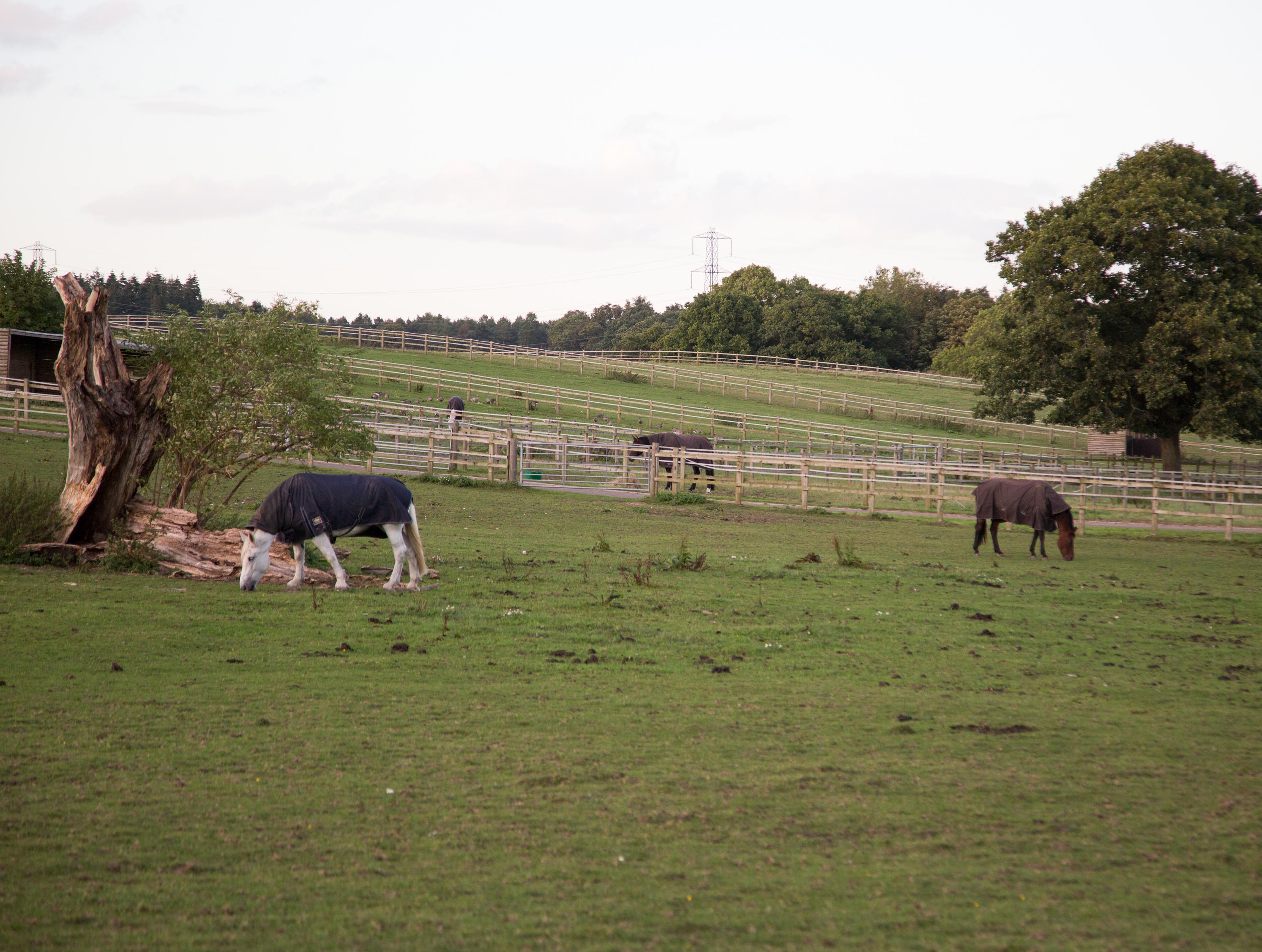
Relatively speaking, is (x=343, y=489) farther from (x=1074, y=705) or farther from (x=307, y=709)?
(x=1074, y=705)

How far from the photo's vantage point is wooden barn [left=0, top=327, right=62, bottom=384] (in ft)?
104

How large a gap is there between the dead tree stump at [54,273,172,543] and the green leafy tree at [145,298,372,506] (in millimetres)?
356

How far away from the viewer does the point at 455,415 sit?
28500 millimetres

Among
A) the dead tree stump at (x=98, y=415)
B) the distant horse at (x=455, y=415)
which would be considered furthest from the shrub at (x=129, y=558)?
the distant horse at (x=455, y=415)

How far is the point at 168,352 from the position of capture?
1200 centimetres

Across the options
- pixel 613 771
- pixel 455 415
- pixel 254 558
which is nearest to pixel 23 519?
pixel 254 558

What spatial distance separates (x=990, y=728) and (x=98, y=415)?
9.72 m

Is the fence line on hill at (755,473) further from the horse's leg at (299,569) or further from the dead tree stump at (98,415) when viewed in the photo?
the horse's leg at (299,569)

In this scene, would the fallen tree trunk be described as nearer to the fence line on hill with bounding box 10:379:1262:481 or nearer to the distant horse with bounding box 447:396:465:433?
the fence line on hill with bounding box 10:379:1262:481

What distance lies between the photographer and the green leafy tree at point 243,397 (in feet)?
38.3

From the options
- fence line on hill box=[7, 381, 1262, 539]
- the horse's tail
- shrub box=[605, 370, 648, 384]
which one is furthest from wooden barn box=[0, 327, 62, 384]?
shrub box=[605, 370, 648, 384]

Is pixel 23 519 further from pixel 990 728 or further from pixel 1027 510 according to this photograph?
pixel 1027 510

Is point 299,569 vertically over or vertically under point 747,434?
under

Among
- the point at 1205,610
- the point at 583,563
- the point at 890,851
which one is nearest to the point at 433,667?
the point at 890,851
